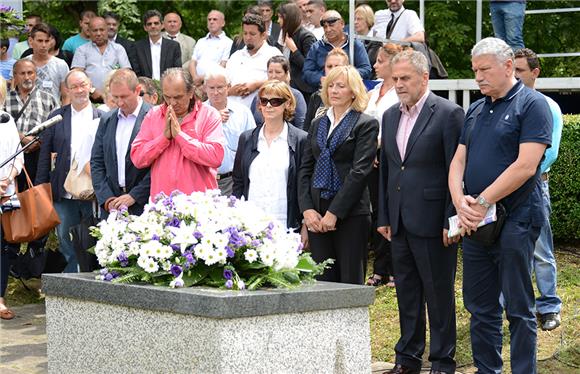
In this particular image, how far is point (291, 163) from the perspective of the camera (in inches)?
320

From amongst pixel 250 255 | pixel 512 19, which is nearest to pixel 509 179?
pixel 250 255

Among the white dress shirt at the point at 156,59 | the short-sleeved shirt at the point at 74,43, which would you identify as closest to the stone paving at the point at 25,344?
the white dress shirt at the point at 156,59

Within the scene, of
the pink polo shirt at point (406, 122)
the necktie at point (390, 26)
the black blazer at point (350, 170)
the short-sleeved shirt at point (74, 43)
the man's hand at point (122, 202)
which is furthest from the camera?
the short-sleeved shirt at point (74, 43)

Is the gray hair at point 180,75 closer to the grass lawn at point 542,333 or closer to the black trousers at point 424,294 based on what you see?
the black trousers at point 424,294

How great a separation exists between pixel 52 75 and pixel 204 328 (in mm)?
8010

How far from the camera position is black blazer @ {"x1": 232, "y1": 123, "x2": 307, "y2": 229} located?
8.10m

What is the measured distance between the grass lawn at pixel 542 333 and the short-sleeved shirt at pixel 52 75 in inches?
110

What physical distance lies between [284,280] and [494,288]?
188 cm

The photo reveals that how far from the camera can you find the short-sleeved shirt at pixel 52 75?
1204 centimetres

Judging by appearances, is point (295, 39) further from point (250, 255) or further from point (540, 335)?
point (250, 255)

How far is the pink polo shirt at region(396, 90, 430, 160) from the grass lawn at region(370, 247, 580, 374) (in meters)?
1.70

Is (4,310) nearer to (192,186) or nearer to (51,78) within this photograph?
(192,186)

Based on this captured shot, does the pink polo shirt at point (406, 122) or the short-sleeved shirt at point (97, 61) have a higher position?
the short-sleeved shirt at point (97, 61)

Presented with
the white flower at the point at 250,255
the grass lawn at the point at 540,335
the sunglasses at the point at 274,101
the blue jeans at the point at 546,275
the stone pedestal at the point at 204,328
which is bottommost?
the grass lawn at the point at 540,335
